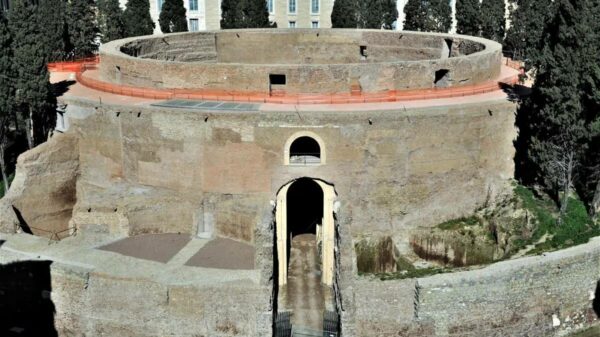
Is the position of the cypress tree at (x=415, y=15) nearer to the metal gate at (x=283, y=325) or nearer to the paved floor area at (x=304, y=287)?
the paved floor area at (x=304, y=287)

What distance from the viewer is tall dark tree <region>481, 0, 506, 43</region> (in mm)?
35062

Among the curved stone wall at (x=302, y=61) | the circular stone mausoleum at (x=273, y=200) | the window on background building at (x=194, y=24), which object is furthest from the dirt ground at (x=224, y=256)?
the window on background building at (x=194, y=24)

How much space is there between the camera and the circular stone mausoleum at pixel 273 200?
49.9 ft

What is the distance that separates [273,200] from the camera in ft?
61.3

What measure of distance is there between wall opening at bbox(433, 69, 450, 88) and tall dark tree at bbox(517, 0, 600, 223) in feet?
10.7

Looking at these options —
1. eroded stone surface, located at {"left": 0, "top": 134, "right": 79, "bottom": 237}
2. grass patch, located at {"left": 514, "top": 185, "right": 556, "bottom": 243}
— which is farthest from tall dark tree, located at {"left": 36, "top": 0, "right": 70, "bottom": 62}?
grass patch, located at {"left": 514, "top": 185, "right": 556, "bottom": 243}

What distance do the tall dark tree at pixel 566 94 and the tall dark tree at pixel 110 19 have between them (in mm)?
24921

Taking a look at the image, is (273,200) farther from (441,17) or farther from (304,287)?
(441,17)

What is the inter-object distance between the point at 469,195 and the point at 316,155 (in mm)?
4702

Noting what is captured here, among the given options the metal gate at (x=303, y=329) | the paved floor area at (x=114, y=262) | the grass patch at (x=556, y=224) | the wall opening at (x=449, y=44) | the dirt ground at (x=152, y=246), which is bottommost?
the metal gate at (x=303, y=329)

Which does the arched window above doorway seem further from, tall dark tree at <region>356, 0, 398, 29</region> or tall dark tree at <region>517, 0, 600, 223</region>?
tall dark tree at <region>356, 0, 398, 29</region>

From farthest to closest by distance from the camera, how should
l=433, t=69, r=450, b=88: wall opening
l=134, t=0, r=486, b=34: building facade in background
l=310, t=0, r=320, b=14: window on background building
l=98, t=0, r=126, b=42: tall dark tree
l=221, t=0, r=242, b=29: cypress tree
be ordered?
l=310, t=0, r=320, b=14: window on background building → l=134, t=0, r=486, b=34: building facade in background → l=221, t=0, r=242, b=29: cypress tree → l=98, t=0, r=126, b=42: tall dark tree → l=433, t=69, r=450, b=88: wall opening

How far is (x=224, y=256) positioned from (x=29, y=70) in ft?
29.6

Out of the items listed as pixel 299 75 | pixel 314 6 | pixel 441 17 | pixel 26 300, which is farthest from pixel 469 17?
pixel 26 300
